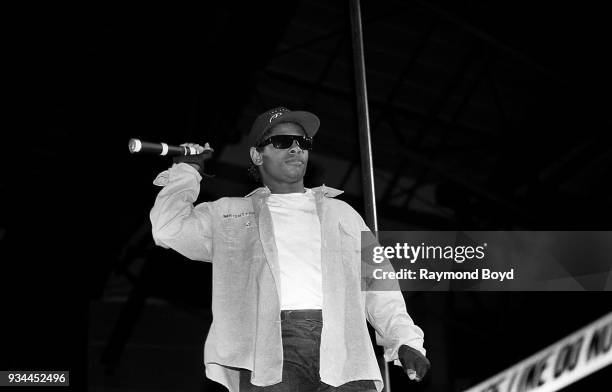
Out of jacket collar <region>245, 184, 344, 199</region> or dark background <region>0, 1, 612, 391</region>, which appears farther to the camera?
dark background <region>0, 1, 612, 391</region>

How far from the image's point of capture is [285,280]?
2373 mm

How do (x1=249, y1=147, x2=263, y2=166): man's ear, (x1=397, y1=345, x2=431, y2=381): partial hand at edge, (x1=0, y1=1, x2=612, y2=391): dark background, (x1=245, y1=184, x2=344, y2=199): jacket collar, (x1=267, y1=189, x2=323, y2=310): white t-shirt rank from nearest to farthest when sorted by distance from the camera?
1. (x1=397, y1=345, x2=431, y2=381): partial hand at edge
2. (x1=267, y1=189, x2=323, y2=310): white t-shirt
3. (x1=245, y1=184, x2=344, y2=199): jacket collar
4. (x1=249, y1=147, x2=263, y2=166): man's ear
5. (x1=0, y1=1, x2=612, y2=391): dark background

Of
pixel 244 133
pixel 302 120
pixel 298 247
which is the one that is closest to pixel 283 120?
pixel 302 120

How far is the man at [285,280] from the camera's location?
2.27 metres

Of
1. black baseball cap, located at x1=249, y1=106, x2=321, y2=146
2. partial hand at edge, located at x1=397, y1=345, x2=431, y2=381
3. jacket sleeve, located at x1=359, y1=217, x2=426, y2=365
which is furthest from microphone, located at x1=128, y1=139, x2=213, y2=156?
partial hand at edge, located at x1=397, y1=345, x2=431, y2=381

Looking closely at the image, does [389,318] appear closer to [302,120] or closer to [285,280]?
[285,280]

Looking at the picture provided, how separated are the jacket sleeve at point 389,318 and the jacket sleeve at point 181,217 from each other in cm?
50

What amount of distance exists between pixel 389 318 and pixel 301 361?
339 millimetres

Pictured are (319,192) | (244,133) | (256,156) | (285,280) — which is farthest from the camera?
(244,133)

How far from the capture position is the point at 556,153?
832 centimetres

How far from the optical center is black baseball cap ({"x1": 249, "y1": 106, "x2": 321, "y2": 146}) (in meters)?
2.67

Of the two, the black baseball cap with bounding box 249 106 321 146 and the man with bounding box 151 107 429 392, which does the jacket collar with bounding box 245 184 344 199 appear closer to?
the man with bounding box 151 107 429 392

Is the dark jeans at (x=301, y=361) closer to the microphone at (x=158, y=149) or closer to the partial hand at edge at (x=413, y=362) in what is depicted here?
the partial hand at edge at (x=413, y=362)

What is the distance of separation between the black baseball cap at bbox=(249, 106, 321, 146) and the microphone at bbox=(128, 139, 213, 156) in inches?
7.8
